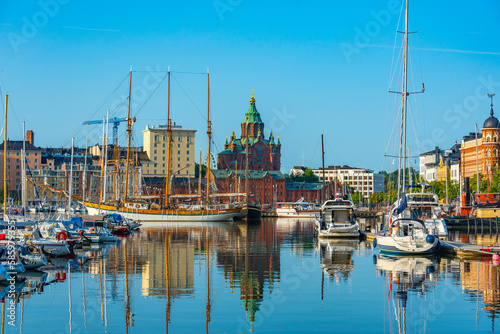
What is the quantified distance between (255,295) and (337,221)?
35260 millimetres

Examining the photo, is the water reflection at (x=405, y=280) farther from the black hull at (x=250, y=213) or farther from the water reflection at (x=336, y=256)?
the black hull at (x=250, y=213)

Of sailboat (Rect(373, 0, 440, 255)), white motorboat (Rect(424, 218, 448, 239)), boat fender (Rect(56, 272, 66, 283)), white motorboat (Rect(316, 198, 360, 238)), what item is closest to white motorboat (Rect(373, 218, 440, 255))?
sailboat (Rect(373, 0, 440, 255))

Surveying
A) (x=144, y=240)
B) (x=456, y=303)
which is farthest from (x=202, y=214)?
(x=456, y=303)

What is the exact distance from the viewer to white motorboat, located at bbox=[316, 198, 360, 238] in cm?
6097

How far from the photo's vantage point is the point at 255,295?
99.1 feet

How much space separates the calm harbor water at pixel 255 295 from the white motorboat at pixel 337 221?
13326 millimetres

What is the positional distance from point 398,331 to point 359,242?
1391 inches

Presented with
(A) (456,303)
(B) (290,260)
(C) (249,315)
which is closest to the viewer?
(C) (249,315)

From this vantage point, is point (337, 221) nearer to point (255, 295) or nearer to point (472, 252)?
point (472, 252)

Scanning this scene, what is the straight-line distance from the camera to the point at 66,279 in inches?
1368

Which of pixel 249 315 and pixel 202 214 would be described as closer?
pixel 249 315

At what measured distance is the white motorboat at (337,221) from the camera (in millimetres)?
60969

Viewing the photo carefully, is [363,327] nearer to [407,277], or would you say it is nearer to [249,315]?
[249,315]

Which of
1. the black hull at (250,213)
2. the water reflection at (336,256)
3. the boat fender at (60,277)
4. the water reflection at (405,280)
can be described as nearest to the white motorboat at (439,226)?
the water reflection at (336,256)
